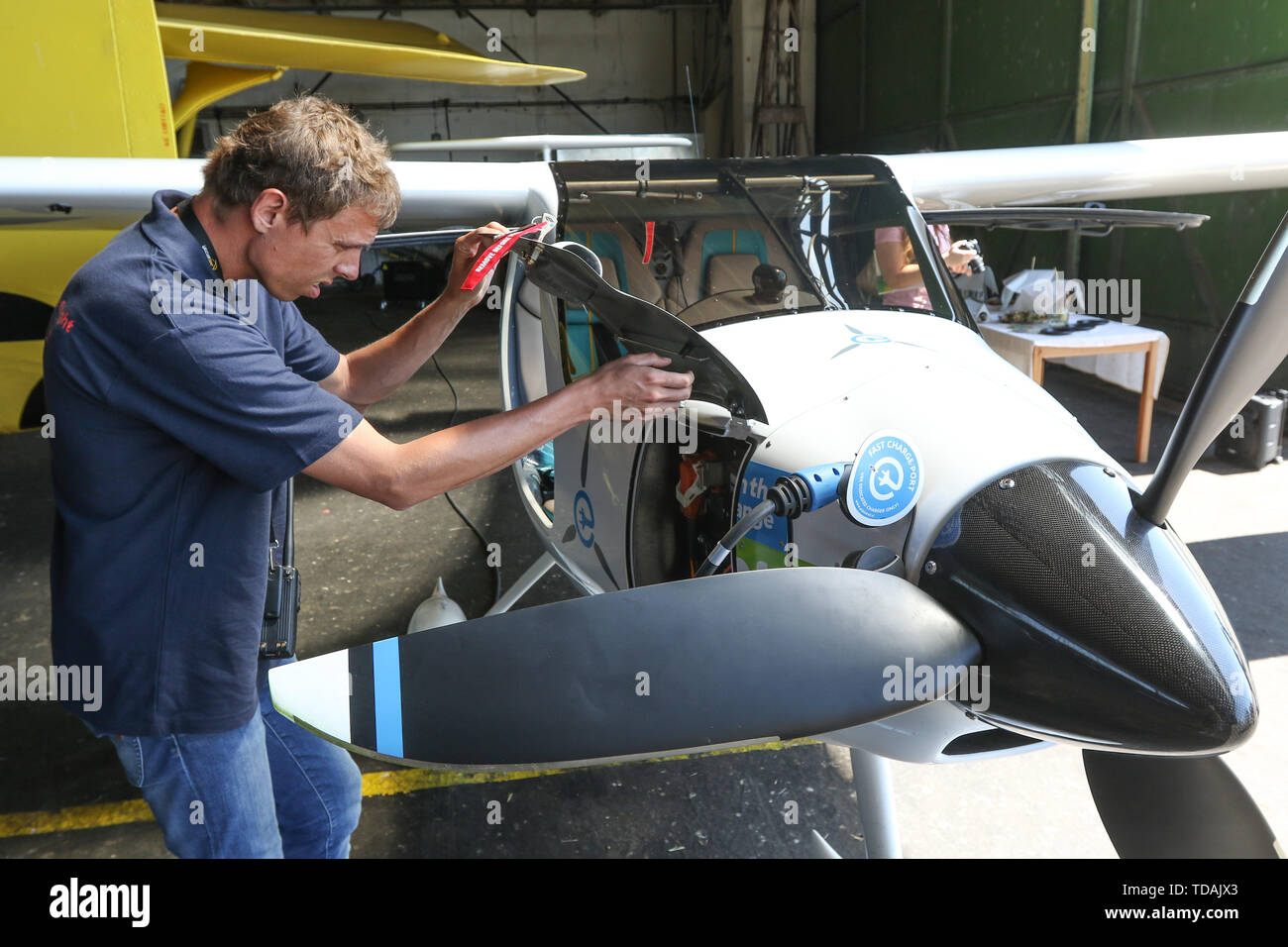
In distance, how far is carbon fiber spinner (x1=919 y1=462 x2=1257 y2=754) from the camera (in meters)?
1.20

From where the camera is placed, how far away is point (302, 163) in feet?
4.66

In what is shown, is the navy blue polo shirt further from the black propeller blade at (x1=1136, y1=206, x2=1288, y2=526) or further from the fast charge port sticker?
the black propeller blade at (x1=1136, y1=206, x2=1288, y2=526)

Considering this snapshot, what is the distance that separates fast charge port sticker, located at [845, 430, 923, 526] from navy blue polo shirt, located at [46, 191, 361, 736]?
2.74 ft

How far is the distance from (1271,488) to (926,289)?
3.85m

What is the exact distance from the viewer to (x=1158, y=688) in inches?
47.2

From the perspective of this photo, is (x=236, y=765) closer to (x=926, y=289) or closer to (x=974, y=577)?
(x=974, y=577)

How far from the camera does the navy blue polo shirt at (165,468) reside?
52.4 inches

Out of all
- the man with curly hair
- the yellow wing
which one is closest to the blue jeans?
the man with curly hair

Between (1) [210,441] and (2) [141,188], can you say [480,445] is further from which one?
(2) [141,188]

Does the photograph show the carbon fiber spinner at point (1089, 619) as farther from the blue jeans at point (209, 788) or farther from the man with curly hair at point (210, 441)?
the blue jeans at point (209, 788)

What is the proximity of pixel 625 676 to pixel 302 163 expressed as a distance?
3.20 ft

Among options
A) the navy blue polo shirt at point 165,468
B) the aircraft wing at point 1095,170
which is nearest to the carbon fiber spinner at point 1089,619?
the navy blue polo shirt at point 165,468
